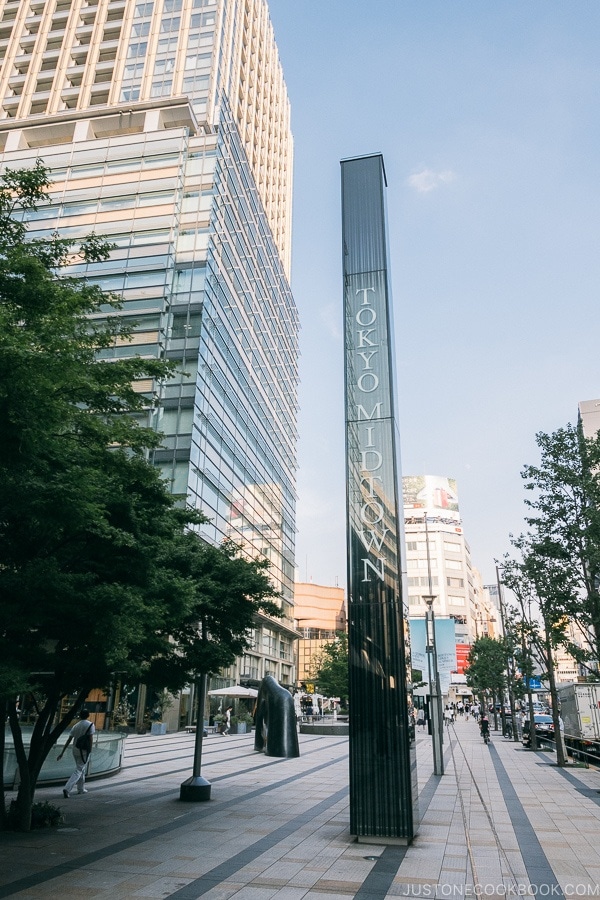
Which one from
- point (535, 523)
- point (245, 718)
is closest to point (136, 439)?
point (535, 523)

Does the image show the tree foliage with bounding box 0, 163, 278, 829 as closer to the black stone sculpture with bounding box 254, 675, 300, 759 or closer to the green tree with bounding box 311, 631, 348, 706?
the black stone sculpture with bounding box 254, 675, 300, 759

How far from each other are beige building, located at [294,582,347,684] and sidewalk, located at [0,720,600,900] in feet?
284

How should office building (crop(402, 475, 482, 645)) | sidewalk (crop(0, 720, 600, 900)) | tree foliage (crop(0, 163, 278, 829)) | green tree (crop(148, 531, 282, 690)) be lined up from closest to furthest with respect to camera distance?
tree foliage (crop(0, 163, 278, 829)), sidewalk (crop(0, 720, 600, 900)), green tree (crop(148, 531, 282, 690)), office building (crop(402, 475, 482, 645))

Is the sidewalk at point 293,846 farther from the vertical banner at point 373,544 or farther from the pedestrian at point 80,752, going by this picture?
the vertical banner at point 373,544

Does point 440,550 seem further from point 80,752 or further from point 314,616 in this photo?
point 80,752

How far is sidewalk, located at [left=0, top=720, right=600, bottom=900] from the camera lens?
718cm

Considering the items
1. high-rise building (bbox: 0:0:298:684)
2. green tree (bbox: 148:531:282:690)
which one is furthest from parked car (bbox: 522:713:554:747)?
green tree (bbox: 148:531:282:690)

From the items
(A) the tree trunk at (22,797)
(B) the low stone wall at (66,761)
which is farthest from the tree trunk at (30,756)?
(B) the low stone wall at (66,761)

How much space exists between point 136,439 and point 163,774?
471 inches

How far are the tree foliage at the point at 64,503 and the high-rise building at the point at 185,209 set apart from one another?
82.4 ft

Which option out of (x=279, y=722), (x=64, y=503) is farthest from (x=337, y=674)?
(x=64, y=503)

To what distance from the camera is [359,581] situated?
10.2m

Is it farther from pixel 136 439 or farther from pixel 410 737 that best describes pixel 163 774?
pixel 136 439

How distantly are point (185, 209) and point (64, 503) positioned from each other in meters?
39.4
